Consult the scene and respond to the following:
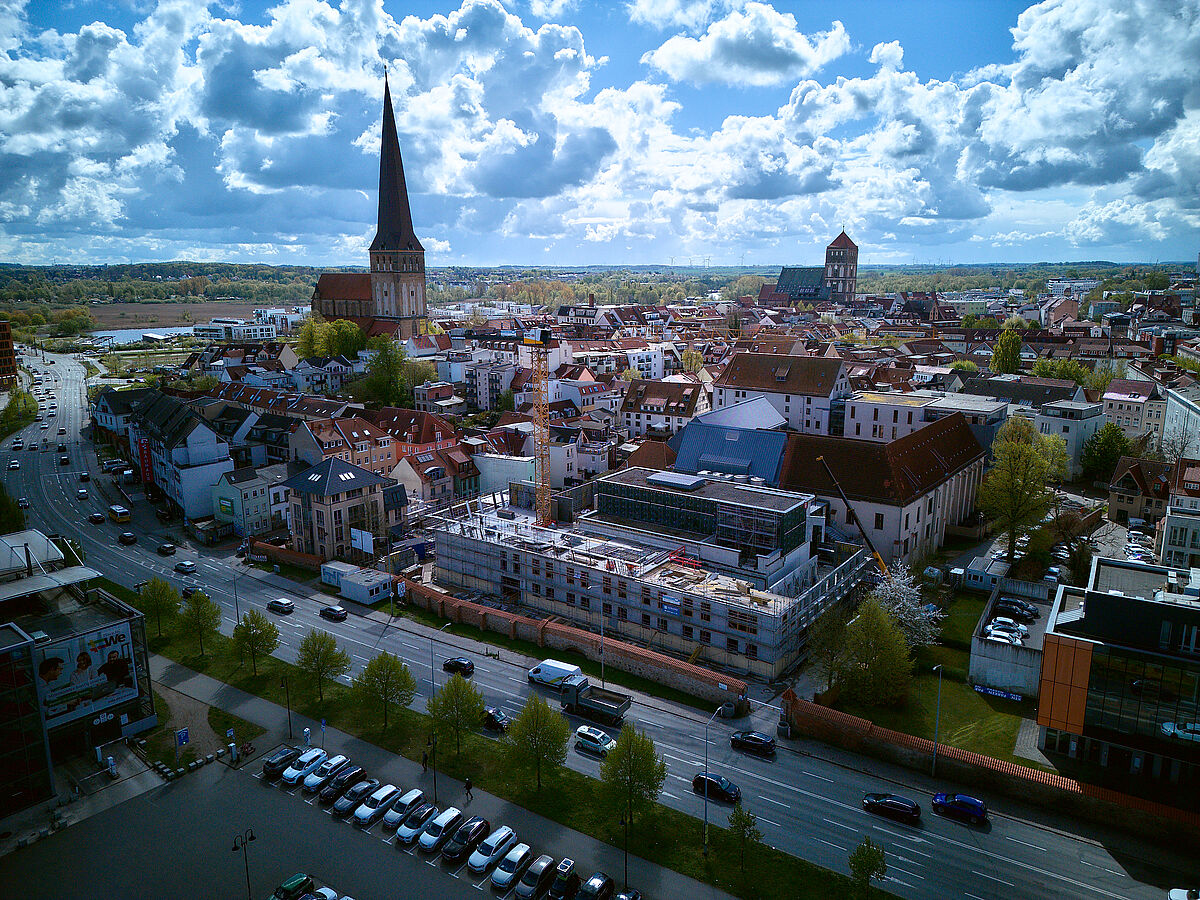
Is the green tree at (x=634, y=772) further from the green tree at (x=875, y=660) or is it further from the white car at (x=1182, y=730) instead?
the white car at (x=1182, y=730)

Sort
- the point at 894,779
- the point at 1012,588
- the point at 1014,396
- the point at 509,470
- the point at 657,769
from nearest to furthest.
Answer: the point at 657,769
the point at 894,779
the point at 1012,588
the point at 509,470
the point at 1014,396

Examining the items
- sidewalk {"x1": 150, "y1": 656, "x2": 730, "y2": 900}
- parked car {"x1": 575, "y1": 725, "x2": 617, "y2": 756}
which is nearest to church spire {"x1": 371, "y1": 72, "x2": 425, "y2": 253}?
sidewalk {"x1": 150, "y1": 656, "x2": 730, "y2": 900}

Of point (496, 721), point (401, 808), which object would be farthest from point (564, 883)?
point (496, 721)

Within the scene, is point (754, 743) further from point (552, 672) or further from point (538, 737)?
point (552, 672)

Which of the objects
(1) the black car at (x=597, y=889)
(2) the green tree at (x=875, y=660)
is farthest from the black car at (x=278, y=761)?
(2) the green tree at (x=875, y=660)

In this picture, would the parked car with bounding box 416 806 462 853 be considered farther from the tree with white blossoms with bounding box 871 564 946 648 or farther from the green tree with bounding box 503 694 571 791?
the tree with white blossoms with bounding box 871 564 946 648

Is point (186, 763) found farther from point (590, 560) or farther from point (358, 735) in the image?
point (590, 560)

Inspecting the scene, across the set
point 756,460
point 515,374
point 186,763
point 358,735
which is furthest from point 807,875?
point 515,374
